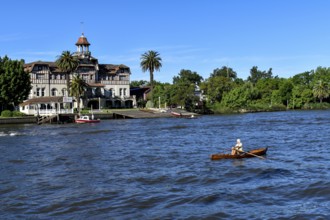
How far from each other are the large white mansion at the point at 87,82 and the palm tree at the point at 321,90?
61.9 meters

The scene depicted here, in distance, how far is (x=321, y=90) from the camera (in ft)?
476

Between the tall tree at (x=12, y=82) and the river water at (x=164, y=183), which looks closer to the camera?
the river water at (x=164, y=183)

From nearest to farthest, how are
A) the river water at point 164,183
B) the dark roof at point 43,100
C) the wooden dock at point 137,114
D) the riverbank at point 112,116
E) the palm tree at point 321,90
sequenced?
the river water at point 164,183 < the riverbank at point 112,116 < the dark roof at point 43,100 < the wooden dock at point 137,114 < the palm tree at point 321,90

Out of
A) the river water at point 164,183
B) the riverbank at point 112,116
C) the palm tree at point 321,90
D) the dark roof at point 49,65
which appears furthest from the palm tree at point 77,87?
the palm tree at point 321,90

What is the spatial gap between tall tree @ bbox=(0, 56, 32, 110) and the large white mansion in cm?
767

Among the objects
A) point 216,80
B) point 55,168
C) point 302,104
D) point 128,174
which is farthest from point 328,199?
A: point 302,104

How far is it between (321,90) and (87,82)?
7529cm

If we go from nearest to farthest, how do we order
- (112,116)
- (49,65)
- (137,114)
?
(112,116)
(137,114)
(49,65)

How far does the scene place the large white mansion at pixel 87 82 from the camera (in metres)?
102

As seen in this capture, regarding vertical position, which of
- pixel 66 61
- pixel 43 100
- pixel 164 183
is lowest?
pixel 164 183

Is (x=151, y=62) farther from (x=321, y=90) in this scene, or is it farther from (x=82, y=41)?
(x=321, y=90)

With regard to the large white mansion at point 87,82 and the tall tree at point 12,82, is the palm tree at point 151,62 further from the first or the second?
the tall tree at point 12,82

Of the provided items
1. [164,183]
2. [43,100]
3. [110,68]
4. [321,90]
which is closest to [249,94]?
[321,90]

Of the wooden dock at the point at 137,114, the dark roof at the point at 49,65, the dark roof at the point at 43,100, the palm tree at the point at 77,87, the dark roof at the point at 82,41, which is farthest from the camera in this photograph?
the dark roof at the point at 82,41
